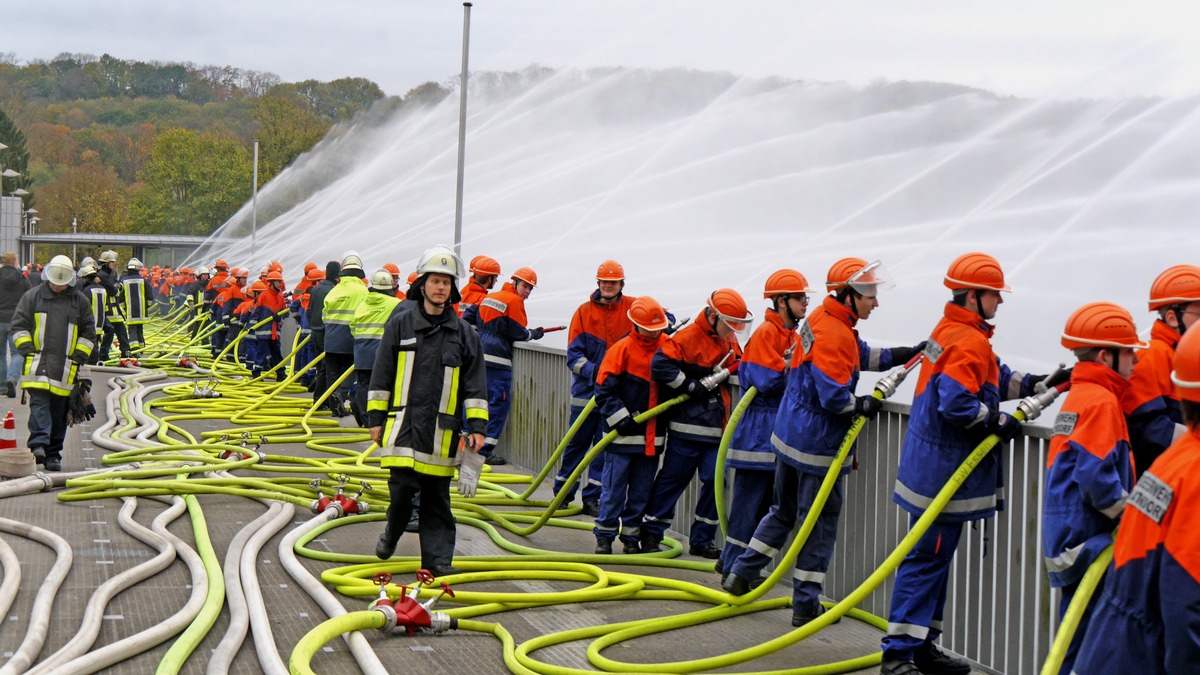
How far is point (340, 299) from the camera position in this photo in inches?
578

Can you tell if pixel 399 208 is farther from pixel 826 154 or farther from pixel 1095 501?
pixel 1095 501

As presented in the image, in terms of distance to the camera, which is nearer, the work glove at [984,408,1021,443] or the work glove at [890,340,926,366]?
the work glove at [984,408,1021,443]

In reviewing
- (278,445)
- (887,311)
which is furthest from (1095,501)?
(278,445)

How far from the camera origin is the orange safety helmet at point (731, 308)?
8.08m

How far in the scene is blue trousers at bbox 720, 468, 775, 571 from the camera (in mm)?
7590

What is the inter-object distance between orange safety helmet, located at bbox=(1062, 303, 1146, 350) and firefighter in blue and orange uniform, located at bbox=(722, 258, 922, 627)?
167cm

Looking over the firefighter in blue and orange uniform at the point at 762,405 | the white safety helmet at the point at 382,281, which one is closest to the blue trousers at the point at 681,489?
the firefighter in blue and orange uniform at the point at 762,405

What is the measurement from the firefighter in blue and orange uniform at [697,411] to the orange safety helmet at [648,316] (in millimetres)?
132

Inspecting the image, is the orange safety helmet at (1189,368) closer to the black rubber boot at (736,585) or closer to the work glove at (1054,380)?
the work glove at (1054,380)

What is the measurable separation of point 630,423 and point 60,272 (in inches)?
220

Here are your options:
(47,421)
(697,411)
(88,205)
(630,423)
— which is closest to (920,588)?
(697,411)

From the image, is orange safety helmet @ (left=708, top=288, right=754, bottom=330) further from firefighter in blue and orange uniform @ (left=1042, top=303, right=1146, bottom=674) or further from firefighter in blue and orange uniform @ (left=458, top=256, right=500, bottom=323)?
firefighter in blue and orange uniform @ (left=458, top=256, right=500, bottom=323)

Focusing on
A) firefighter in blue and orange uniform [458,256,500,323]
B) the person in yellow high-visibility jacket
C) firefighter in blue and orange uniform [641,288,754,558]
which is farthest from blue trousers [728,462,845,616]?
firefighter in blue and orange uniform [458,256,500,323]

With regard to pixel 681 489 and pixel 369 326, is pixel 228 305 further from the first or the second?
pixel 681 489
